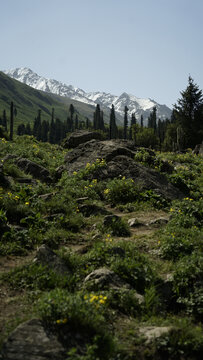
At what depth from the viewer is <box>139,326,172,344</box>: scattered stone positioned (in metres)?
4.24

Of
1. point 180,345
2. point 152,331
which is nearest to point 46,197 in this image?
point 152,331

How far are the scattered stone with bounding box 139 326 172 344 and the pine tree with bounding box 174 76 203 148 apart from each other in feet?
142

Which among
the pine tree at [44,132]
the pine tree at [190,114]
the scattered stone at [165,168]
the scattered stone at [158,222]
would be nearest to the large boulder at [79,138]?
the scattered stone at [165,168]

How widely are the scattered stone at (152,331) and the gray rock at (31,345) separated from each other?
1.30 meters

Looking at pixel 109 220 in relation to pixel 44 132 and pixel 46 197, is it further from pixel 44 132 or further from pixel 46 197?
pixel 44 132

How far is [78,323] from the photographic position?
4164 mm

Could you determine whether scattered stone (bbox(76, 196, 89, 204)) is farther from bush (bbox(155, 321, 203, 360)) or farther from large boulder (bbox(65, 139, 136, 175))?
bush (bbox(155, 321, 203, 360))

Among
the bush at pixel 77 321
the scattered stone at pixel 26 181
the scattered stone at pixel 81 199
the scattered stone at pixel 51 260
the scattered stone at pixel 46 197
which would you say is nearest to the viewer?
the bush at pixel 77 321

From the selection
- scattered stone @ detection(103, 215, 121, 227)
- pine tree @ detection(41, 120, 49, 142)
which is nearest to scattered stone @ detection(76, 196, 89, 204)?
scattered stone @ detection(103, 215, 121, 227)

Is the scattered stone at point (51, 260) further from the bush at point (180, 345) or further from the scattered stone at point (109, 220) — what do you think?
the scattered stone at point (109, 220)

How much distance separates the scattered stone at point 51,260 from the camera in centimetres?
585

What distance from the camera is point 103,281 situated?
548 centimetres

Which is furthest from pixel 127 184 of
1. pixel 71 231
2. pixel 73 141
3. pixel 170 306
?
pixel 73 141

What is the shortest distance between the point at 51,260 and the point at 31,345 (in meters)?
2.37
